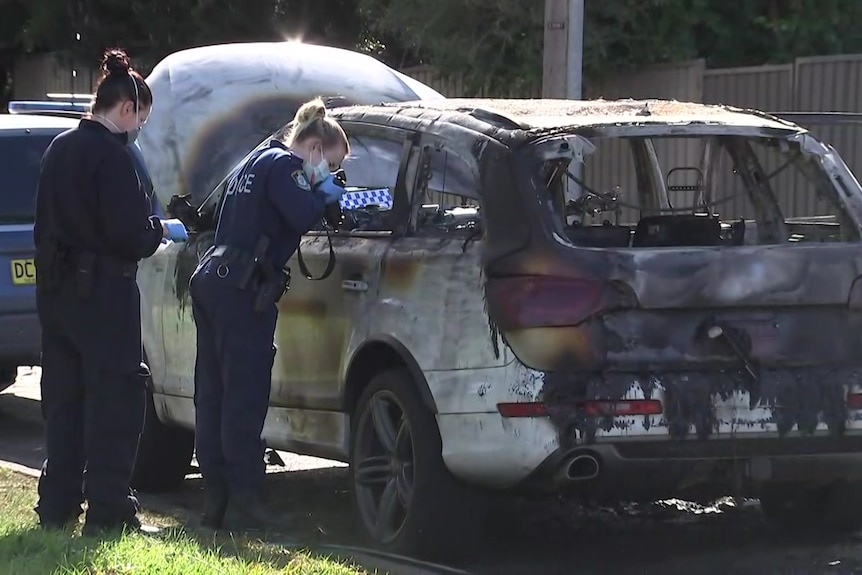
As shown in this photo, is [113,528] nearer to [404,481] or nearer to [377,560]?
[377,560]

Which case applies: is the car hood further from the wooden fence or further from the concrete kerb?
the concrete kerb

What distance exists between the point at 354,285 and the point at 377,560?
117 centimetres

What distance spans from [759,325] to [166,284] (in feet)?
10.2

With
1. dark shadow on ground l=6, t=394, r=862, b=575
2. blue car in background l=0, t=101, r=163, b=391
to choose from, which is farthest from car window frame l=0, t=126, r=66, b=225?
dark shadow on ground l=6, t=394, r=862, b=575

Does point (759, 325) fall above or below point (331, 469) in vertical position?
above

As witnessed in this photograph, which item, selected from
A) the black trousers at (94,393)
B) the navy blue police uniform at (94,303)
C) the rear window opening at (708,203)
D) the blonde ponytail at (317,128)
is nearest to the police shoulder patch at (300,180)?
the blonde ponytail at (317,128)

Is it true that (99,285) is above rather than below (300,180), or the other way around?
below

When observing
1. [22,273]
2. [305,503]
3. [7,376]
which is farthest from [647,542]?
[7,376]

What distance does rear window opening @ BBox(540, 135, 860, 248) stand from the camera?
236 inches

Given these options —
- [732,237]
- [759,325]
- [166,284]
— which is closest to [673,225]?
[732,237]

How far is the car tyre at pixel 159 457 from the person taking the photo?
300 inches

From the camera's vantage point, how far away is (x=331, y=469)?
8312mm

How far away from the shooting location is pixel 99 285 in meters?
5.61

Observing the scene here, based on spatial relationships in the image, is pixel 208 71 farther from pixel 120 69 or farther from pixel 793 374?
pixel 793 374
